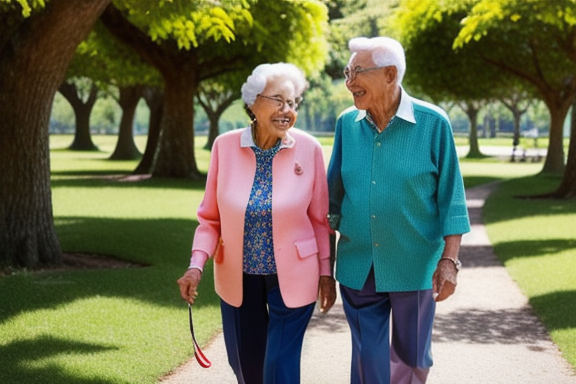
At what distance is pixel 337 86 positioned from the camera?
73875mm

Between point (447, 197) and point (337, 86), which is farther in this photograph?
point (337, 86)

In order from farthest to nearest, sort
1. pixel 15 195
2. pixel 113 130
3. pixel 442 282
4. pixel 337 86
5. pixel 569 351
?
pixel 113 130, pixel 337 86, pixel 15 195, pixel 569 351, pixel 442 282

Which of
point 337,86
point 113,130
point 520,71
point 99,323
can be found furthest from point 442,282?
point 113,130

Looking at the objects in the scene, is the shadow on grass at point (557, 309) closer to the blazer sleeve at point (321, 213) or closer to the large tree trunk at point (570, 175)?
the blazer sleeve at point (321, 213)

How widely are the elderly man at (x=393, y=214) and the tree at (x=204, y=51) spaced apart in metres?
15.1

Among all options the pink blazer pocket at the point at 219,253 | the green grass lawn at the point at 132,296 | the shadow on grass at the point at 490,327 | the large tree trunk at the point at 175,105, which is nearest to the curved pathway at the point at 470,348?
the shadow on grass at the point at 490,327

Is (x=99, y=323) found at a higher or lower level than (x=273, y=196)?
lower

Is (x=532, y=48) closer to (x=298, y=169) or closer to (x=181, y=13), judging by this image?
(x=181, y=13)

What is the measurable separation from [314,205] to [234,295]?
52cm

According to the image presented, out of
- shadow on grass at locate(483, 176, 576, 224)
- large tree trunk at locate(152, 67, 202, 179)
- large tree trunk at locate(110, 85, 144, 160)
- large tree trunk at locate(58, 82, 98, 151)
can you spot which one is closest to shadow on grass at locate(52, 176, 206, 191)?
large tree trunk at locate(152, 67, 202, 179)

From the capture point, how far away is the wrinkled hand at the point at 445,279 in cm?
466

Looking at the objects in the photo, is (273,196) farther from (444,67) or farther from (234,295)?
(444,67)

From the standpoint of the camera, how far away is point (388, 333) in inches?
187

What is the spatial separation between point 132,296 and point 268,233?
5.97m
